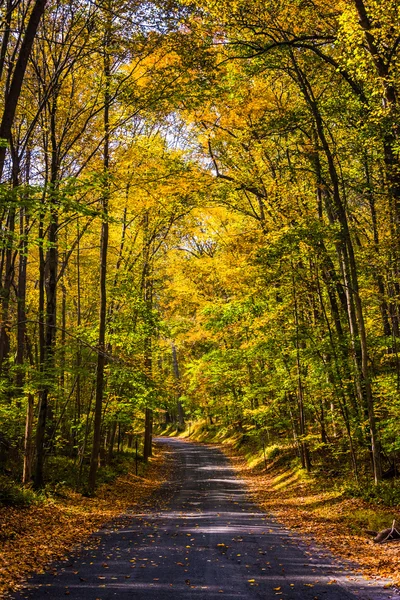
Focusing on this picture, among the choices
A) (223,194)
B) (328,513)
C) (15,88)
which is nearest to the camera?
(15,88)

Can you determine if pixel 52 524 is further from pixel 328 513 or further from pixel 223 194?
pixel 223 194

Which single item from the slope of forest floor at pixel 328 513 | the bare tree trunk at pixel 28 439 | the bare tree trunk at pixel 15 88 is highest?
the bare tree trunk at pixel 15 88

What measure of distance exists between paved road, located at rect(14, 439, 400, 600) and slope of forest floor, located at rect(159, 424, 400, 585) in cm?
50

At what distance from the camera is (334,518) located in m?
10.2

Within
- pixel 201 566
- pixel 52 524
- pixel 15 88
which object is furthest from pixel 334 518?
pixel 15 88

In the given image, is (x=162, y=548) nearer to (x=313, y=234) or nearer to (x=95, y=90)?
(x=313, y=234)

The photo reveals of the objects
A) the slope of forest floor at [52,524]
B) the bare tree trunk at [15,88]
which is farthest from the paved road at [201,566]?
the bare tree trunk at [15,88]

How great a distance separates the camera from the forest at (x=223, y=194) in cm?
1010

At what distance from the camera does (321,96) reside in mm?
12609

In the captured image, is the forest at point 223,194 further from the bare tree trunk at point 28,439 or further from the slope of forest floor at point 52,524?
the slope of forest floor at point 52,524

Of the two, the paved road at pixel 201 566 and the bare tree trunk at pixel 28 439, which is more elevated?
the bare tree trunk at pixel 28 439

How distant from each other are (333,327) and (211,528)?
8232 mm

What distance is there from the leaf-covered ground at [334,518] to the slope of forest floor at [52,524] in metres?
3.86

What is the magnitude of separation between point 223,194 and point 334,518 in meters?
10.4
